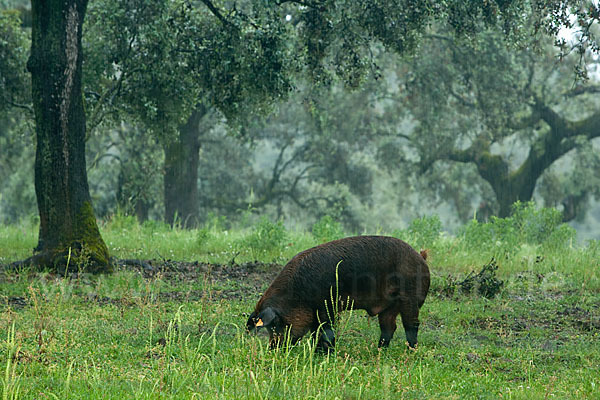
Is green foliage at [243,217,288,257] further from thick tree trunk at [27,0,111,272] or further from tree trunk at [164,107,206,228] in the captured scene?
tree trunk at [164,107,206,228]

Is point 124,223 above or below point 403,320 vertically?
above

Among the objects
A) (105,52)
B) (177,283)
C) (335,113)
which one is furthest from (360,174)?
(177,283)

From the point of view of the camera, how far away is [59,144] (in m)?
10.8

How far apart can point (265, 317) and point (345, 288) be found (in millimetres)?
999

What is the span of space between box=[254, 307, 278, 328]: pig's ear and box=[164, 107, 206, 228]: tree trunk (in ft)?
54.6

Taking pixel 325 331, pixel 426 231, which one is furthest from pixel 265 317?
pixel 426 231

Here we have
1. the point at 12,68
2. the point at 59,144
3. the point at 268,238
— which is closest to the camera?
the point at 59,144

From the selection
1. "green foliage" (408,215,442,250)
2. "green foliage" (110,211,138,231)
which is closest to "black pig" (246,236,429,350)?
"green foliage" (408,215,442,250)

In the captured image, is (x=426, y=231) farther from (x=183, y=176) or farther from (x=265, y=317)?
(x=183, y=176)

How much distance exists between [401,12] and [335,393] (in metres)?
10.1

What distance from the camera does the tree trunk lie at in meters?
22.1

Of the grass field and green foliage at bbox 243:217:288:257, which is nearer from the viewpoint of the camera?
the grass field

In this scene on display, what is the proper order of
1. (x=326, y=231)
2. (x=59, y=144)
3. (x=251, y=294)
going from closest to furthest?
(x=251, y=294), (x=59, y=144), (x=326, y=231)

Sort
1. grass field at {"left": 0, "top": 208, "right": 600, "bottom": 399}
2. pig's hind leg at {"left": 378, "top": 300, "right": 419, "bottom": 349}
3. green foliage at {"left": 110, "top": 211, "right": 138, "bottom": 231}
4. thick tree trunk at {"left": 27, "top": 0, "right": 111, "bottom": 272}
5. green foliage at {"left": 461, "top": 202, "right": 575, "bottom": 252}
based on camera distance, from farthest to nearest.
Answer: green foliage at {"left": 110, "top": 211, "right": 138, "bottom": 231}, green foliage at {"left": 461, "top": 202, "right": 575, "bottom": 252}, thick tree trunk at {"left": 27, "top": 0, "right": 111, "bottom": 272}, pig's hind leg at {"left": 378, "top": 300, "right": 419, "bottom": 349}, grass field at {"left": 0, "top": 208, "right": 600, "bottom": 399}
